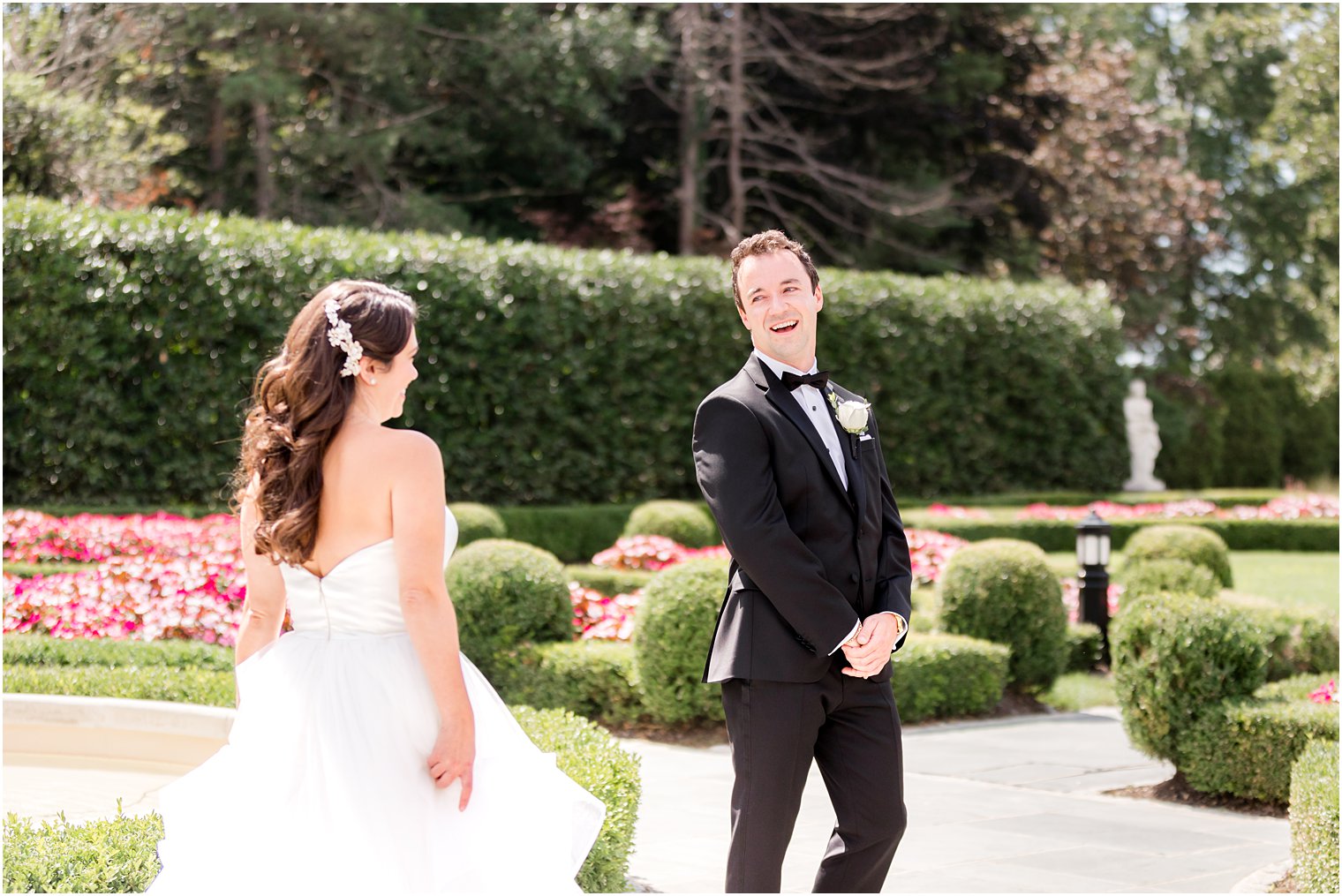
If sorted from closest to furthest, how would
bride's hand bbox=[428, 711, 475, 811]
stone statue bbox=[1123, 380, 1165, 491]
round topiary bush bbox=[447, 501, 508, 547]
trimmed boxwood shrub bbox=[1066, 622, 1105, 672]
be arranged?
bride's hand bbox=[428, 711, 475, 811] < trimmed boxwood shrub bbox=[1066, 622, 1105, 672] < round topiary bush bbox=[447, 501, 508, 547] < stone statue bbox=[1123, 380, 1165, 491]

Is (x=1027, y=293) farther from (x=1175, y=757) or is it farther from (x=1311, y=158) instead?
(x=1175, y=757)

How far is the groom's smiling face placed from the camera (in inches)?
129

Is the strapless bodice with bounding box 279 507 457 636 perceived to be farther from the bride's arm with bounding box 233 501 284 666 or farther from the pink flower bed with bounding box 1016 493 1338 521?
the pink flower bed with bounding box 1016 493 1338 521

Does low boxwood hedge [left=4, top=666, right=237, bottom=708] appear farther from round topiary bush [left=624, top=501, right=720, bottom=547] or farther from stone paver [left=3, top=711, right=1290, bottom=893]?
round topiary bush [left=624, top=501, right=720, bottom=547]

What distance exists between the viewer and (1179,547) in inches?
448

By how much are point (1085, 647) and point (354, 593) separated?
841cm

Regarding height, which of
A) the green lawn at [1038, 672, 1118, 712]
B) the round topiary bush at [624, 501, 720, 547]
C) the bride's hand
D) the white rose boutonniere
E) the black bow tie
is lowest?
the green lawn at [1038, 672, 1118, 712]

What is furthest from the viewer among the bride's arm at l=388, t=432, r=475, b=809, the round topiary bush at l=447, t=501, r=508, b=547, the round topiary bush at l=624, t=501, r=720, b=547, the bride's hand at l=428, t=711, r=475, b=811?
the round topiary bush at l=624, t=501, r=720, b=547

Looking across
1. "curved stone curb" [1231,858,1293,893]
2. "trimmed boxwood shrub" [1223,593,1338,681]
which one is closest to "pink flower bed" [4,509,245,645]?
"curved stone curb" [1231,858,1293,893]

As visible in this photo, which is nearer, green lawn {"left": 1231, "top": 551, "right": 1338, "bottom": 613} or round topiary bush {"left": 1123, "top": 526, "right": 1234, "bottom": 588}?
round topiary bush {"left": 1123, "top": 526, "right": 1234, "bottom": 588}

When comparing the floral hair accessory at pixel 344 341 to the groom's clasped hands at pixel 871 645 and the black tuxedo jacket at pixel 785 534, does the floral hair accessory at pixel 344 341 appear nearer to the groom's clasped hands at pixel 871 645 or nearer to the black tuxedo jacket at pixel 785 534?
the black tuxedo jacket at pixel 785 534

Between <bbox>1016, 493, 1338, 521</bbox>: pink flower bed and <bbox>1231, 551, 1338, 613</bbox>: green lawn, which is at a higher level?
<bbox>1016, 493, 1338, 521</bbox>: pink flower bed

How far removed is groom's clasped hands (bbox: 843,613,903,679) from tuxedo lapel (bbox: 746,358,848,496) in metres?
0.32

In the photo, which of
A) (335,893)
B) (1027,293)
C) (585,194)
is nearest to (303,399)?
(335,893)
